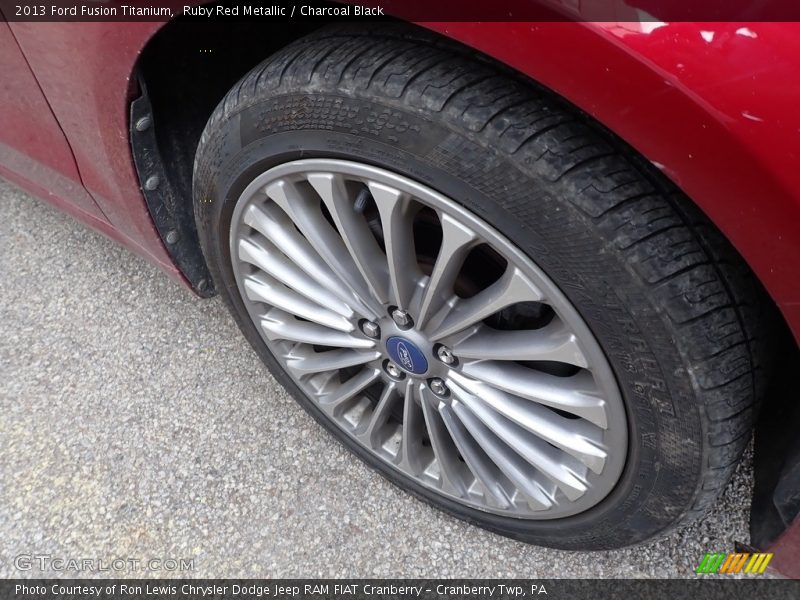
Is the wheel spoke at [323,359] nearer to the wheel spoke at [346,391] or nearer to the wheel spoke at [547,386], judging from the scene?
the wheel spoke at [346,391]

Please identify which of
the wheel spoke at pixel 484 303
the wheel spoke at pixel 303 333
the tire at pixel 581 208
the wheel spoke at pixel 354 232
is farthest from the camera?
the wheel spoke at pixel 303 333

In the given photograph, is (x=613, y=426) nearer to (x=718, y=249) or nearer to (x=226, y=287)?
(x=718, y=249)

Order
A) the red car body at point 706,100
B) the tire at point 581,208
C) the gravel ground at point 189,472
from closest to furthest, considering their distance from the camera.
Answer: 1. the red car body at point 706,100
2. the tire at point 581,208
3. the gravel ground at point 189,472

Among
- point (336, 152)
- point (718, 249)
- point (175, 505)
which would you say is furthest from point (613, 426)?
point (175, 505)

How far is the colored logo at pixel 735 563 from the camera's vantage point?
1.22 meters

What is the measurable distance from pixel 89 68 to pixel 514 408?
0.98 metres

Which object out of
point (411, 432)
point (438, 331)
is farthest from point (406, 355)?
point (411, 432)

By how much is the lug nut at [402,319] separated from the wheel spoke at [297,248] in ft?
0.18

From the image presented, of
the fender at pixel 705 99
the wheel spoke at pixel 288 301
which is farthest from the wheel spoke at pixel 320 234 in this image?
the fender at pixel 705 99

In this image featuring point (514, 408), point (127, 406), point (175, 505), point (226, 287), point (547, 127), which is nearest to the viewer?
point (547, 127)

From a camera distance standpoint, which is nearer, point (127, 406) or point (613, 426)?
point (613, 426)

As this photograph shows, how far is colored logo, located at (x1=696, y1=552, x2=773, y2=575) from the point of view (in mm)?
1224

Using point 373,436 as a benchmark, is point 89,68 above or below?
above

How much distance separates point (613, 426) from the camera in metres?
1.08
